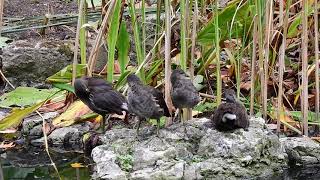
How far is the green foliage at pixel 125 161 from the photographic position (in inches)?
174

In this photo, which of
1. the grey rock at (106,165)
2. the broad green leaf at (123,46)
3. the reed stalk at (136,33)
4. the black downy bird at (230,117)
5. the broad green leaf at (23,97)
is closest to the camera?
the grey rock at (106,165)

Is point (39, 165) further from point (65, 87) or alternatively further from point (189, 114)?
point (189, 114)

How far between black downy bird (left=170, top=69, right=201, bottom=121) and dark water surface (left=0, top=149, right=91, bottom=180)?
82 centimetres

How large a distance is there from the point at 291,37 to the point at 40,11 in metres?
3.52

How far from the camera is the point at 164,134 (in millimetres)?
4613

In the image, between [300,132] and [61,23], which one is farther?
[61,23]

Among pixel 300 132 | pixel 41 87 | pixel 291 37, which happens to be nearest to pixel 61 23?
pixel 41 87

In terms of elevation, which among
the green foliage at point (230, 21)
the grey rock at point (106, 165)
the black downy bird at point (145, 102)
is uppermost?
the green foliage at point (230, 21)

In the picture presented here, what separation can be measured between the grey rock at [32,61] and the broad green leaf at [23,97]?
2.10ft

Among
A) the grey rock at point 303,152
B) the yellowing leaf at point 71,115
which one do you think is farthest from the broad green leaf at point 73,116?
the grey rock at point 303,152

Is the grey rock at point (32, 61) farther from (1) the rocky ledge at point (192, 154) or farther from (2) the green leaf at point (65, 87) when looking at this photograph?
(1) the rocky ledge at point (192, 154)

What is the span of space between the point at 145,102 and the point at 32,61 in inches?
111

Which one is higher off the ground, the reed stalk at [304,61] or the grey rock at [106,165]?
Result: the reed stalk at [304,61]

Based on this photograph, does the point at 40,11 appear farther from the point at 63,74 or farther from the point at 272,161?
the point at 272,161
